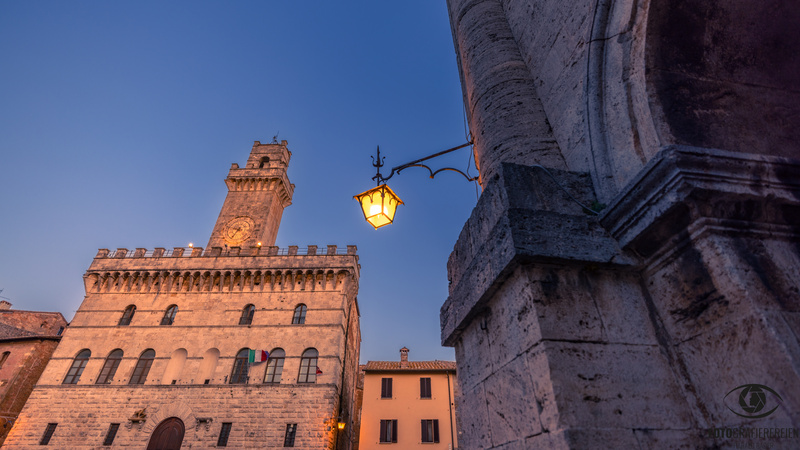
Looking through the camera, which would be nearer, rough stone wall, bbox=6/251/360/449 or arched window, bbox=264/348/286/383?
rough stone wall, bbox=6/251/360/449

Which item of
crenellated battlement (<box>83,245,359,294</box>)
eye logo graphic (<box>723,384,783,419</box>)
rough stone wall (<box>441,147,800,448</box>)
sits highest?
crenellated battlement (<box>83,245,359,294</box>)

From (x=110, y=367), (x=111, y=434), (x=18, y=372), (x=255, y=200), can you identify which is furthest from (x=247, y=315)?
(x=18, y=372)

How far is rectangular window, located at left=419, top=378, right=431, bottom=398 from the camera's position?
20.7 metres

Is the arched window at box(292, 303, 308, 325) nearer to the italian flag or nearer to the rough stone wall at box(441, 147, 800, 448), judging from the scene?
the italian flag

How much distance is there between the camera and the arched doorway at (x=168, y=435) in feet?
51.6

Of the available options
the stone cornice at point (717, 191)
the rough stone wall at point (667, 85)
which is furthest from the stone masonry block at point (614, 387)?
the rough stone wall at point (667, 85)

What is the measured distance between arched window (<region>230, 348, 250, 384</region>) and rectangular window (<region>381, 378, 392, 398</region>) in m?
7.25

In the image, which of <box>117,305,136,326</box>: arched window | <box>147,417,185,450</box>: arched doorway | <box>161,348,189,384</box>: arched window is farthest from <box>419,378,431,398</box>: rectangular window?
<box>117,305,136,326</box>: arched window

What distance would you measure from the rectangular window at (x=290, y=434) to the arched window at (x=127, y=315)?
10.3 meters

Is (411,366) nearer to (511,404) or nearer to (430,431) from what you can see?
(430,431)

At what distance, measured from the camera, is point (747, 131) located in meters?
2.11

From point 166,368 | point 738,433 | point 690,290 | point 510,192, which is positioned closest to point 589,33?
point 510,192

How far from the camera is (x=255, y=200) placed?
27.1 meters

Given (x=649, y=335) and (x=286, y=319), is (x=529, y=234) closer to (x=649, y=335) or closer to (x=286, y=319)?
(x=649, y=335)
